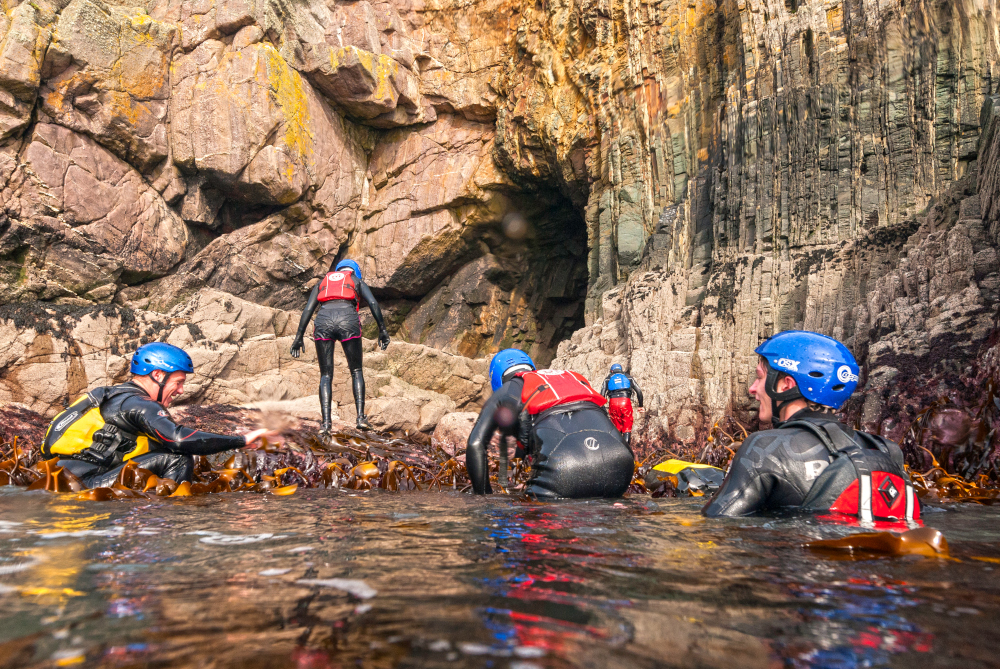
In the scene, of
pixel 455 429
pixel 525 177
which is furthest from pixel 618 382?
pixel 525 177

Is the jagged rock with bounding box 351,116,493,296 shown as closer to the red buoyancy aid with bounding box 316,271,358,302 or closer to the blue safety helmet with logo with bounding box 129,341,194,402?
the red buoyancy aid with bounding box 316,271,358,302

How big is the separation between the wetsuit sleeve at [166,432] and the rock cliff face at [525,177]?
22.2 ft

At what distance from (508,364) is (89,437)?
3277 mm

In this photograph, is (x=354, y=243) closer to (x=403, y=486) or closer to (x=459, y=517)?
(x=403, y=486)

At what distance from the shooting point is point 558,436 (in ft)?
13.8

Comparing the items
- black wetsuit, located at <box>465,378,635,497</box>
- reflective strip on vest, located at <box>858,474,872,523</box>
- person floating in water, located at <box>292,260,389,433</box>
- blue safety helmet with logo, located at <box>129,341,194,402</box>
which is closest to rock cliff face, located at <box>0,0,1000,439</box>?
person floating in water, located at <box>292,260,389,433</box>

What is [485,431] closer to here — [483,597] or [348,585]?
[348,585]

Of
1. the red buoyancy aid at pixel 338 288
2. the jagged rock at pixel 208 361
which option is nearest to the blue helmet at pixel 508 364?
the red buoyancy aid at pixel 338 288

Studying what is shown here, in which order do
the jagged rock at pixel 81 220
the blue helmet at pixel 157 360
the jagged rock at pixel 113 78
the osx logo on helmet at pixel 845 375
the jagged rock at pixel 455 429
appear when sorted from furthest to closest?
the jagged rock at pixel 113 78
the jagged rock at pixel 81 220
the jagged rock at pixel 455 429
the blue helmet at pixel 157 360
the osx logo on helmet at pixel 845 375

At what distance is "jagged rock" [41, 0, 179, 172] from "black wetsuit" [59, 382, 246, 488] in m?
14.6

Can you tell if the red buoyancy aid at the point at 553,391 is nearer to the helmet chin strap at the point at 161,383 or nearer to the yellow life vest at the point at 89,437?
the helmet chin strap at the point at 161,383

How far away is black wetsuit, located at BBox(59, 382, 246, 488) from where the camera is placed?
463 cm

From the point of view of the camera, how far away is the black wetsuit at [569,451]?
13.4ft

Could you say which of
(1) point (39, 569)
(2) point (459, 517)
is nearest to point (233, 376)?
(2) point (459, 517)
